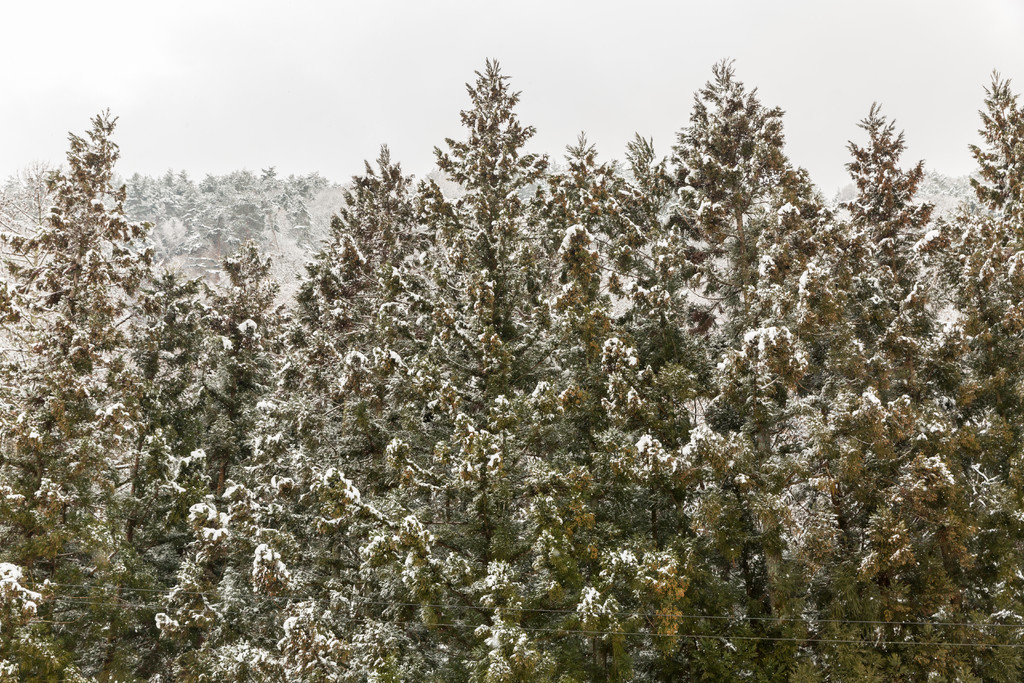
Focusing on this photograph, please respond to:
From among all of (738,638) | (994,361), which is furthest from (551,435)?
(994,361)

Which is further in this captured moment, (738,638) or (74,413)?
(74,413)

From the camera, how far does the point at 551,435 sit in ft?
40.0

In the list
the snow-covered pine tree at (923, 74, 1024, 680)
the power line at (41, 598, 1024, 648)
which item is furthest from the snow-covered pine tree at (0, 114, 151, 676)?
the snow-covered pine tree at (923, 74, 1024, 680)

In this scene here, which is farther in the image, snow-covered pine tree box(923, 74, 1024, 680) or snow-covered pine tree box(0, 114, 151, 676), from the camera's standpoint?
snow-covered pine tree box(0, 114, 151, 676)

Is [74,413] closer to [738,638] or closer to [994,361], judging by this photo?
[738,638]

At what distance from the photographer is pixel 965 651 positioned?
9.89 meters

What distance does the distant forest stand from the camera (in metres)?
9.97

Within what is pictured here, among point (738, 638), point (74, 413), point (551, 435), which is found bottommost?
point (738, 638)

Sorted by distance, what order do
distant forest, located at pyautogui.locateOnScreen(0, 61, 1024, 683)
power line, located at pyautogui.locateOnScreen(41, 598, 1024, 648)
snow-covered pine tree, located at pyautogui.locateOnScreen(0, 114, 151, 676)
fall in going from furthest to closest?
snow-covered pine tree, located at pyautogui.locateOnScreen(0, 114, 151, 676)
distant forest, located at pyautogui.locateOnScreen(0, 61, 1024, 683)
power line, located at pyautogui.locateOnScreen(41, 598, 1024, 648)

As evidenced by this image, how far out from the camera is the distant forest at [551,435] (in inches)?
392

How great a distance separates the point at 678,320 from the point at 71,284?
1373 cm

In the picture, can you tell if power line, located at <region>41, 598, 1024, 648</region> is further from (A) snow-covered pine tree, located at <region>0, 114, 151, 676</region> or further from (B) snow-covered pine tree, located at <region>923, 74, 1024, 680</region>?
(A) snow-covered pine tree, located at <region>0, 114, 151, 676</region>

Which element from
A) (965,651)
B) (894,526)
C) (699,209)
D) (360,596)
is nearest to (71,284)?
(360,596)

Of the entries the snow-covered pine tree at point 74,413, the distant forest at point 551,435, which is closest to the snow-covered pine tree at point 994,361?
the distant forest at point 551,435
